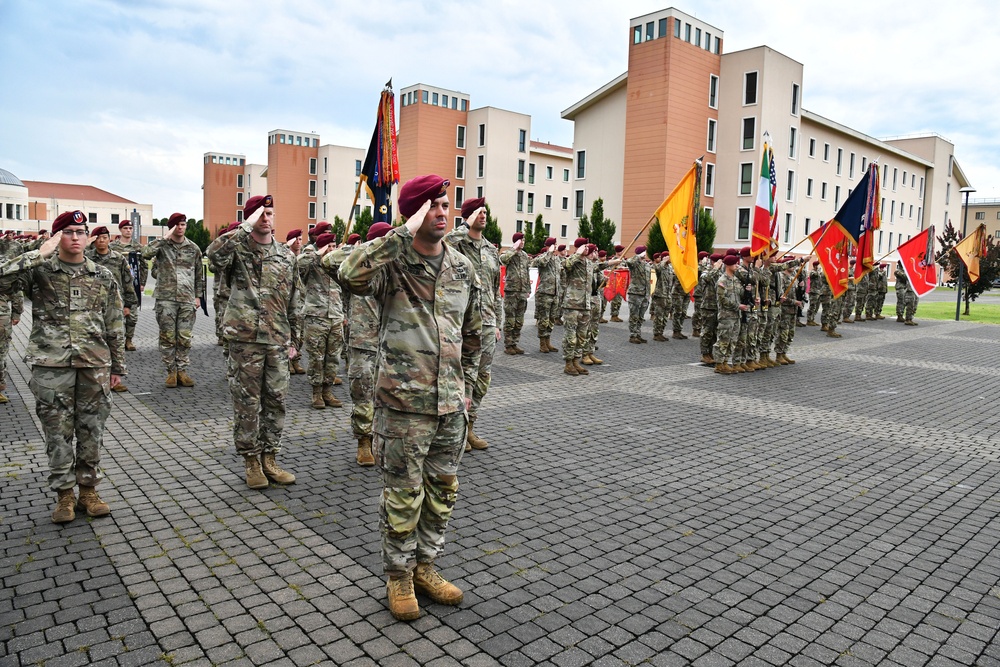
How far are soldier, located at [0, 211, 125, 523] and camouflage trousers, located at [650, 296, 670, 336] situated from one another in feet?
48.7

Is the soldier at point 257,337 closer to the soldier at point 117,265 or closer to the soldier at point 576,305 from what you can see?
the soldier at point 117,265

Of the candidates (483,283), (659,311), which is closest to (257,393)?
(483,283)

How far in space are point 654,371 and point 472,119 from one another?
185 feet

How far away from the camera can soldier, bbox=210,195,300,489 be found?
5988mm

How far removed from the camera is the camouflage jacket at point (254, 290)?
5984 mm

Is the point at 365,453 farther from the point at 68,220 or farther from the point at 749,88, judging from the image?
the point at 749,88

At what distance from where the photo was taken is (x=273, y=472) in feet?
20.1

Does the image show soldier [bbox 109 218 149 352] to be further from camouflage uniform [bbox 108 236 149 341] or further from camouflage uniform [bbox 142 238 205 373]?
camouflage uniform [bbox 142 238 205 373]

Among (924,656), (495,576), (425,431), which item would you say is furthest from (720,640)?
(425,431)

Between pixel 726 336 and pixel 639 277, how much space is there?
4.96m

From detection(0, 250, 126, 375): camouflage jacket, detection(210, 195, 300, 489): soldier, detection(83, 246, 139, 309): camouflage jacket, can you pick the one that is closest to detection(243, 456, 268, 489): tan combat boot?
detection(210, 195, 300, 489): soldier

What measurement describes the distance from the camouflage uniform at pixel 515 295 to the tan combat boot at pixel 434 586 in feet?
36.1

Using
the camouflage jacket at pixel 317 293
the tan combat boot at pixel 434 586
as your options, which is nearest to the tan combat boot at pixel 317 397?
the camouflage jacket at pixel 317 293

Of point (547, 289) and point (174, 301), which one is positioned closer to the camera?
point (174, 301)
